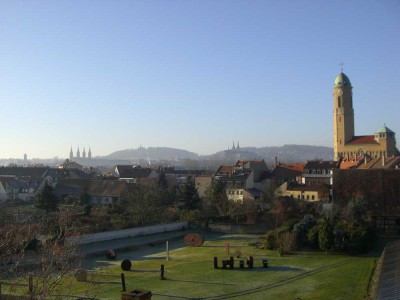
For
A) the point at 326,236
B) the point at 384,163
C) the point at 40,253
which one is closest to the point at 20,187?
the point at 40,253

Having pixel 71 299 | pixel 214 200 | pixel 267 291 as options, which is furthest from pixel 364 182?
pixel 71 299

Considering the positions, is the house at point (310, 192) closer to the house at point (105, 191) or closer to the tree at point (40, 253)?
the house at point (105, 191)

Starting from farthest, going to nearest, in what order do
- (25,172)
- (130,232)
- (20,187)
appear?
(25,172)
(20,187)
(130,232)

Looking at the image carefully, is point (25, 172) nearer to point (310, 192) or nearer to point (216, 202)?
point (216, 202)

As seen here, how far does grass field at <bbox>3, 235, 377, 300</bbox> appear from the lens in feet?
54.3

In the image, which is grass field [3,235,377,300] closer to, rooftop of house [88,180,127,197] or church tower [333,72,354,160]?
rooftop of house [88,180,127,197]

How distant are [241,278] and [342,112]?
78.9 meters

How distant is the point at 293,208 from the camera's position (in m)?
35.4

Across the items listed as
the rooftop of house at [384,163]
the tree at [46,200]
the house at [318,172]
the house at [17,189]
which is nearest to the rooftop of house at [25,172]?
the house at [17,189]

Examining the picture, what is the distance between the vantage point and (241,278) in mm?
19047

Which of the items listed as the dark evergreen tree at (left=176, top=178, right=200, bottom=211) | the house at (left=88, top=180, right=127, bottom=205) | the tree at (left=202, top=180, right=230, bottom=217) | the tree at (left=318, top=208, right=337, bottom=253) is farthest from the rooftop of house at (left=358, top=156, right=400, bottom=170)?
the tree at (left=318, top=208, right=337, bottom=253)

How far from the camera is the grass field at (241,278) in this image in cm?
1656

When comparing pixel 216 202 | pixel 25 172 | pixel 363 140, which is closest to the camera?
pixel 216 202

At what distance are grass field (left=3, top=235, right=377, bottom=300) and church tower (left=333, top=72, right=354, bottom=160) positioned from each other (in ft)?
231
